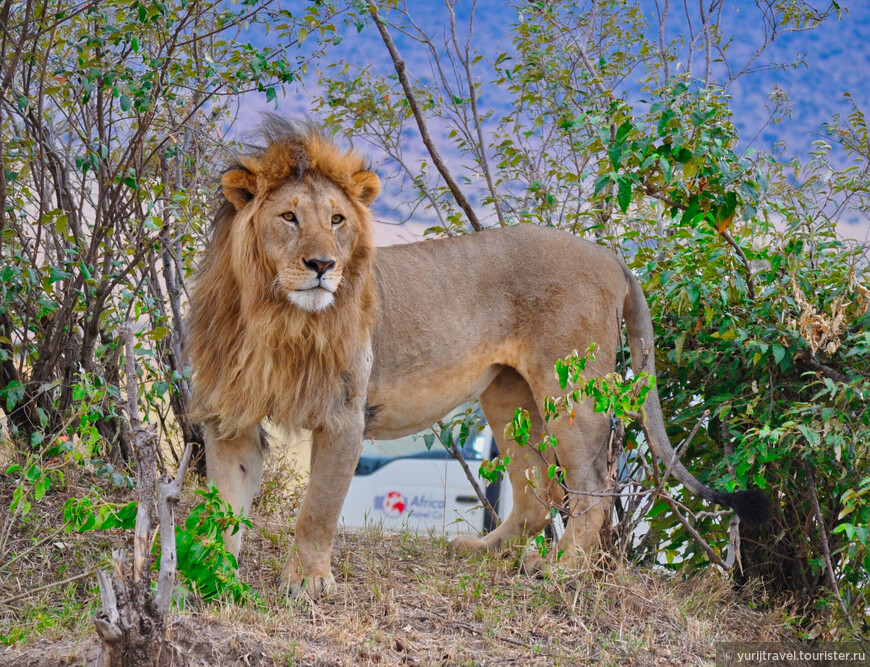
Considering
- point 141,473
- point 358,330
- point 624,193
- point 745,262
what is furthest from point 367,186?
point 745,262

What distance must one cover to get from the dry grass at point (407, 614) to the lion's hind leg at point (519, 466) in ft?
0.55

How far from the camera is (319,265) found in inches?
119

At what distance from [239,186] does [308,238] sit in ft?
1.08

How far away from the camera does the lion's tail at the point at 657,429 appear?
3.50 meters

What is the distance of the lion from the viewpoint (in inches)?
126

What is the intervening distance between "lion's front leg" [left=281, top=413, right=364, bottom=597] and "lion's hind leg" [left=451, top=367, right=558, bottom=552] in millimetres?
1014

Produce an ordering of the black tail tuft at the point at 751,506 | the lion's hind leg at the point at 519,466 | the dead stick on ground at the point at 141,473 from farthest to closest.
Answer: the lion's hind leg at the point at 519,466 → the black tail tuft at the point at 751,506 → the dead stick on ground at the point at 141,473

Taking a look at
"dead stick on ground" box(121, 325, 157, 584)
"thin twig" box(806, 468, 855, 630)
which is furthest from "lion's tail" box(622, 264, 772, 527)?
"dead stick on ground" box(121, 325, 157, 584)

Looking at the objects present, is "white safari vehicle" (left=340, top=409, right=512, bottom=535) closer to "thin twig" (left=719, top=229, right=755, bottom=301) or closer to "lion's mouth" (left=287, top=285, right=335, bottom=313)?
"thin twig" (left=719, top=229, right=755, bottom=301)

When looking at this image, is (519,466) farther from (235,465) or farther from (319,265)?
(319,265)

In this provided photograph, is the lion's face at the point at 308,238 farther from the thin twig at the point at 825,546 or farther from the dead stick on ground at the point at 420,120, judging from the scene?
the thin twig at the point at 825,546

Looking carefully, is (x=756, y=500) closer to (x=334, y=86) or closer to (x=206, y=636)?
(x=206, y=636)

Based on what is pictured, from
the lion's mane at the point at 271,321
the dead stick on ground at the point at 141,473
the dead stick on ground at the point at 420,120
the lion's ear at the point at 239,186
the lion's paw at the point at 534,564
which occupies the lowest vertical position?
the lion's paw at the point at 534,564

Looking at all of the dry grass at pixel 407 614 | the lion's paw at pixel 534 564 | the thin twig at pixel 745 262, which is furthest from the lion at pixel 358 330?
the thin twig at pixel 745 262
